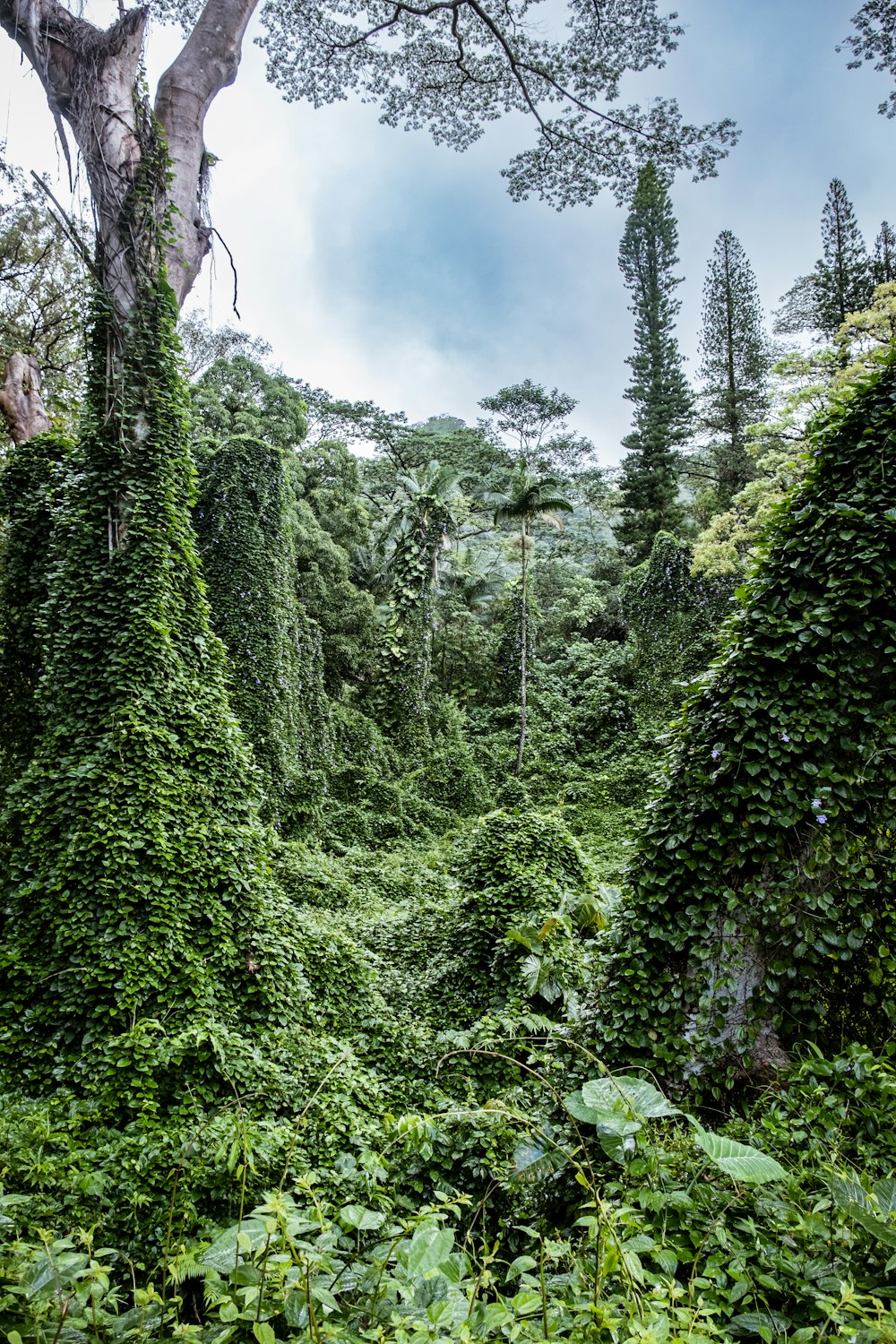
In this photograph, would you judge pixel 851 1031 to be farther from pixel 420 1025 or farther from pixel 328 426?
pixel 328 426

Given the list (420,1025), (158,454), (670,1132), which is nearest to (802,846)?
(670,1132)

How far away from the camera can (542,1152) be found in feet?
9.45

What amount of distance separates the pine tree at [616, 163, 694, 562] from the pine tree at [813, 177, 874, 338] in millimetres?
5929

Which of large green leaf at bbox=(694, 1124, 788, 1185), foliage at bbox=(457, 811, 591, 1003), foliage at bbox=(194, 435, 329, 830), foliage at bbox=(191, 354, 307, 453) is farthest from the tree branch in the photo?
foliage at bbox=(191, 354, 307, 453)

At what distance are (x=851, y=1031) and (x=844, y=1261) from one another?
1.70 metres

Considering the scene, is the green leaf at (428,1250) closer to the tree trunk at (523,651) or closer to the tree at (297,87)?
the tree at (297,87)

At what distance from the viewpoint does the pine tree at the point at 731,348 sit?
22781 mm

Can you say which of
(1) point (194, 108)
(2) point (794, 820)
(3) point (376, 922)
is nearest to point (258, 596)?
(3) point (376, 922)

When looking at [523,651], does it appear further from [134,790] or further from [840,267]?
[134,790]

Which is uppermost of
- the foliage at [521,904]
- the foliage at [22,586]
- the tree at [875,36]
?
the tree at [875,36]

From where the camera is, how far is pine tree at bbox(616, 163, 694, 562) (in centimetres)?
2386

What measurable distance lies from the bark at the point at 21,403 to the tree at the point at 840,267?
19483mm

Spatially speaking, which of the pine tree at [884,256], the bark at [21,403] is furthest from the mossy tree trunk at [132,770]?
the pine tree at [884,256]

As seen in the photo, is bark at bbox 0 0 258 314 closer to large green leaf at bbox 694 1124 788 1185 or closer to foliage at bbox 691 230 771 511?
large green leaf at bbox 694 1124 788 1185
